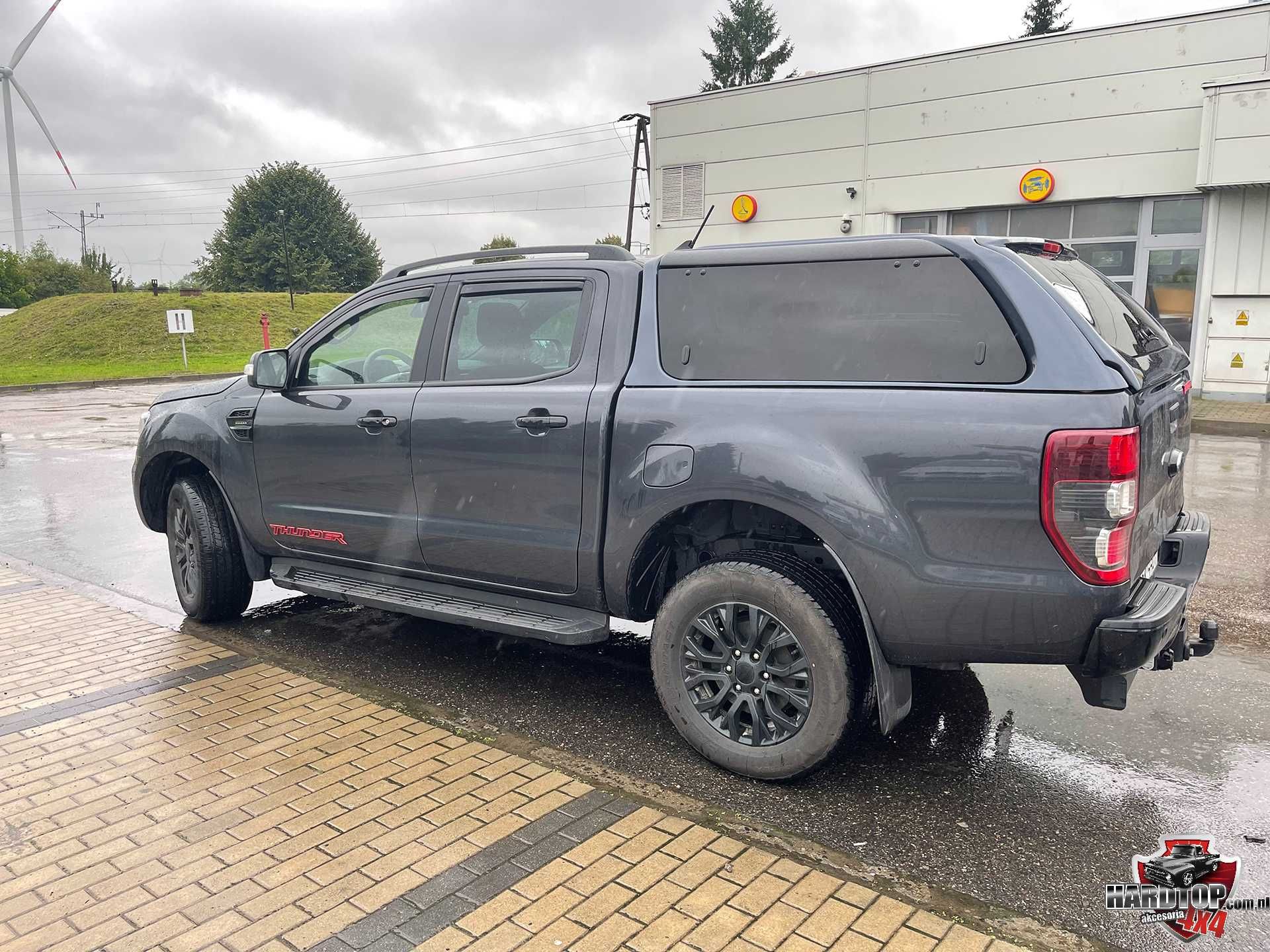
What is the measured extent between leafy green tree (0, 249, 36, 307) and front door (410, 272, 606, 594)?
63.5 m

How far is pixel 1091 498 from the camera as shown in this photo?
2840mm

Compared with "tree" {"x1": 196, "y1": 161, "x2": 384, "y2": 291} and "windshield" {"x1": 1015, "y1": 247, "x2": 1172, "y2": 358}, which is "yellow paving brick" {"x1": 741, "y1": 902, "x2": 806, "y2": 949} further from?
"tree" {"x1": 196, "y1": 161, "x2": 384, "y2": 291}

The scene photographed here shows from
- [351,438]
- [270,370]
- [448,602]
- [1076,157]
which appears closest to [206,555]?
[270,370]

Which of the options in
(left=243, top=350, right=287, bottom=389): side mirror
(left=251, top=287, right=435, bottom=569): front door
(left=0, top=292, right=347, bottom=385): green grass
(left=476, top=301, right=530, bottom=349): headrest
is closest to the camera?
(left=476, top=301, right=530, bottom=349): headrest

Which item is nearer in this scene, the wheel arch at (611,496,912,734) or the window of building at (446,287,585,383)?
the wheel arch at (611,496,912,734)

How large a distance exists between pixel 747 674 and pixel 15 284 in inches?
2623

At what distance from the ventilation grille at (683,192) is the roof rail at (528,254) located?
54.8 ft

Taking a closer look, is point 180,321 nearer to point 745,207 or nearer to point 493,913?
point 745,207

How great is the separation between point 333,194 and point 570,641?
74806 mm

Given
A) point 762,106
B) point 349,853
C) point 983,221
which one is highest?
point 762,106

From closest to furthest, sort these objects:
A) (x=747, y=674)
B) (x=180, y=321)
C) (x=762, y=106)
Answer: (x=747, y=674), (x=762, y=106), (x=180, y=321)

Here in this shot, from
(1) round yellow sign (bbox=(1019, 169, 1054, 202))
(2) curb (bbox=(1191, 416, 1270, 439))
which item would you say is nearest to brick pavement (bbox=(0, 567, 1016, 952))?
(2) curb (bbox=(1191, 416, 1270, 439))

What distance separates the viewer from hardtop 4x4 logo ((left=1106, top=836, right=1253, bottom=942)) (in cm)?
266

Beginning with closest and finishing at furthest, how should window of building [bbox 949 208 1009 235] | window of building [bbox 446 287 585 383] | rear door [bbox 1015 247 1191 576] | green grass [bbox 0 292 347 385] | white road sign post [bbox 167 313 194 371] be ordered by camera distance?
rear door [bbox 1015 247 1191 576] → window of building [bbox 446 287 585 383] → window of building [bbox 949 208 1009 235] → white road sign post [bbox 167 313 194 371] → green grass [bbox 0 292 347 385]
